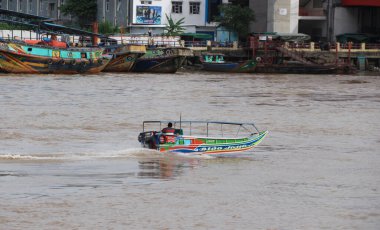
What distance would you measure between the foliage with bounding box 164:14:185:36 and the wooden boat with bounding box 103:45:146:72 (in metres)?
9.01

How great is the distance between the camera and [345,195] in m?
20.7

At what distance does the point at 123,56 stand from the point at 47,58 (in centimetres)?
603

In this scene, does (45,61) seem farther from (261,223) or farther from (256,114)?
(261,223)

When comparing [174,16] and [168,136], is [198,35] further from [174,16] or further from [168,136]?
[168,136]

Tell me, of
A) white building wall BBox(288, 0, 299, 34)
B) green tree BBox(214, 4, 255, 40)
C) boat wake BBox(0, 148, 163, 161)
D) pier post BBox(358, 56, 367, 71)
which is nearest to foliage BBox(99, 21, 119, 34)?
green tree BBox(214, 4, 255, 40)

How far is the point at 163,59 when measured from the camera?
6238 centimetres

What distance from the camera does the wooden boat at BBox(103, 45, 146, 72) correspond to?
60156 millimetres

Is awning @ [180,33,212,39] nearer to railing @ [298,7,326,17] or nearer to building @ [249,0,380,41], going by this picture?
building @ [249,0,380,41]

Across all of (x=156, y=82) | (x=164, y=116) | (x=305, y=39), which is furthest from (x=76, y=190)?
(x=305, y=39)

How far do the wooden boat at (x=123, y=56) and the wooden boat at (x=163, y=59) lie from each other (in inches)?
28.1

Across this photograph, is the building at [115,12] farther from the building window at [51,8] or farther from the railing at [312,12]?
the railing at [312,12]

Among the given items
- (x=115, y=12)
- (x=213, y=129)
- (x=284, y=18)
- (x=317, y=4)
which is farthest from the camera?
(x=115, y=12)

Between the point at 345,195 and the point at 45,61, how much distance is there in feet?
125

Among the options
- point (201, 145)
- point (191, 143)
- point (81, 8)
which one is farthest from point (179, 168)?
point (81, 8)
